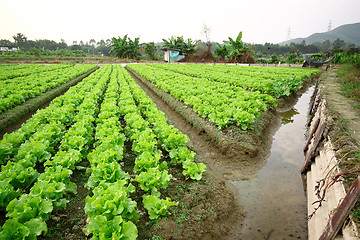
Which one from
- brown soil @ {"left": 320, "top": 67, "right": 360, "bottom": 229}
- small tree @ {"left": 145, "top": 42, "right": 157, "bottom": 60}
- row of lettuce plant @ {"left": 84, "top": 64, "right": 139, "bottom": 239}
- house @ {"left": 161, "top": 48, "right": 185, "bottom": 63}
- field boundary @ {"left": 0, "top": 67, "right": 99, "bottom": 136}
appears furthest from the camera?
small tree @ {"left": 145, "top": 42, "right": 157, "bottom": 60}

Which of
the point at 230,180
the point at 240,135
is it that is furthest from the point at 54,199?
the point at 240,135

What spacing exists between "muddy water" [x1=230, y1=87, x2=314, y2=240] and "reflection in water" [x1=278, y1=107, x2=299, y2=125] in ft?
8.32

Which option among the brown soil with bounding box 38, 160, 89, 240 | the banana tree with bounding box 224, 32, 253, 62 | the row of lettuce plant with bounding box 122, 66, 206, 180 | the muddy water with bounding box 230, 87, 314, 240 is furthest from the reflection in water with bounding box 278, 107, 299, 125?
the banana tree with bounding box 224, 32, 253, 62

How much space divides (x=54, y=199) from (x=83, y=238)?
93cm

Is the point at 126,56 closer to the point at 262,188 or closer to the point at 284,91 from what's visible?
the point at 284,91

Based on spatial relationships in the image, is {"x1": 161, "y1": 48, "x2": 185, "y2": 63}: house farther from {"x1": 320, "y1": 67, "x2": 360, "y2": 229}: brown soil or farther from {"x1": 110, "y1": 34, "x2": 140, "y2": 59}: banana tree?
{"x1": 320, "y1": 67, "x2": 360, "y2": 229}: brown soil

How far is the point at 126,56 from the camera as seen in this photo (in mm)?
56125

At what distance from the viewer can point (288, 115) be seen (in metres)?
10.9

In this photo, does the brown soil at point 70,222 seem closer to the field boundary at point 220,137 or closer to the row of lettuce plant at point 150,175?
the row of lettuce plant at point 150,175

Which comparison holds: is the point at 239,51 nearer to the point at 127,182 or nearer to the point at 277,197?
the point at 277,197

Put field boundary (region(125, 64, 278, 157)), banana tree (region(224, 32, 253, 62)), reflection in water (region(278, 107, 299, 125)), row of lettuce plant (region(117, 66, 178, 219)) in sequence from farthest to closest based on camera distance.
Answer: banana tree (region(224, 32, 253, 62))
reflection in water (region(278, 107, 299, 125))
field boundary (region(125, 64, 278, 157))
row of lettuce plant (region(117, 66, 178, 219))

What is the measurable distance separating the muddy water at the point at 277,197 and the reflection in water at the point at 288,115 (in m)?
2.54

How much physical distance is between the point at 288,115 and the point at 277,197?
7.55m

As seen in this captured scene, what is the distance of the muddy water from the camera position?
3.92 metres
